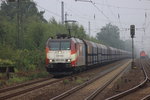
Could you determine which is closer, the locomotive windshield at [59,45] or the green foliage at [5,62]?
the green foliage at [5,62]

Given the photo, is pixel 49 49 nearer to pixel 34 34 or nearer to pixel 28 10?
pixel 34 34

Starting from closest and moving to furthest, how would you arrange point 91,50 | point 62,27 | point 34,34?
point 91,50
point 34,34
point 62,27

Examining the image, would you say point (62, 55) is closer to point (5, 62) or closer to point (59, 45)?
point (59, 45)

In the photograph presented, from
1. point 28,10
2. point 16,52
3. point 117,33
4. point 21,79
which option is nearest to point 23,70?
point 16,52

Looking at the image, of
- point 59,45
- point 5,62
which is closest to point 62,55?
point 59,45

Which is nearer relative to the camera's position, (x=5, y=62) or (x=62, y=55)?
(x=5, y=62)

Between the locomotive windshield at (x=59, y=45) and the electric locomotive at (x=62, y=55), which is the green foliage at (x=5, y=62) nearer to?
the electric locomotive at (x=62, y=55)

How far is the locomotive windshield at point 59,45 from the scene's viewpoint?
83.3ft

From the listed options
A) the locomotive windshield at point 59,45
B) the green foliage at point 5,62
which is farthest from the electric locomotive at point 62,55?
the green foliage at point 5,62

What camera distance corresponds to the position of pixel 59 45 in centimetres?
2553

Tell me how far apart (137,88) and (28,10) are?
6716 cm

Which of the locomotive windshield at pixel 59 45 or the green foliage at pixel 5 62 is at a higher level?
the locomotive windshield at pixel 59 45

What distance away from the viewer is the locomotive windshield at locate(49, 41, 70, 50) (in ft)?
83.3

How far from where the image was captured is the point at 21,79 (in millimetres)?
22266
